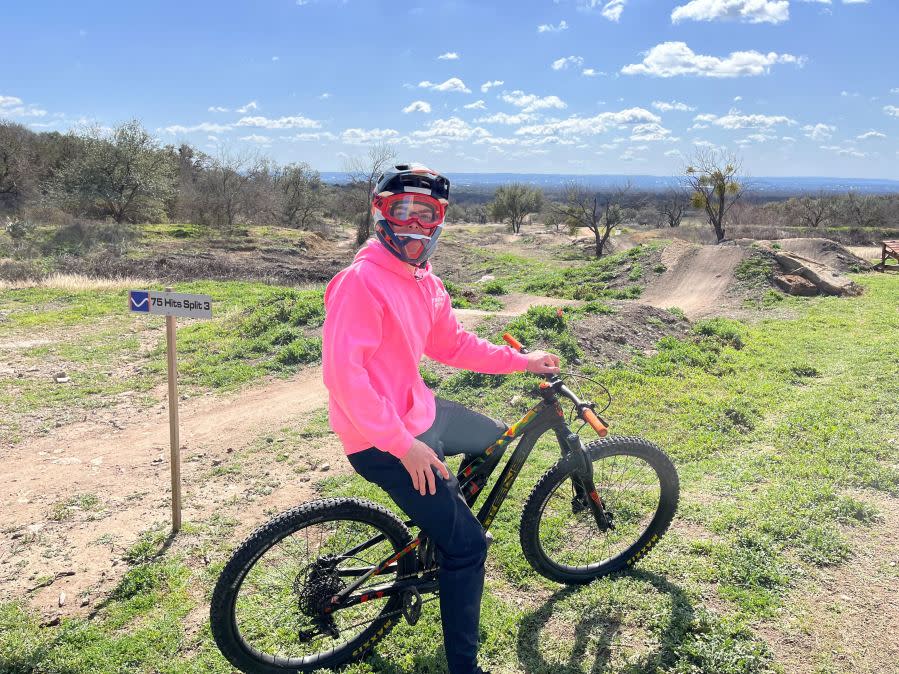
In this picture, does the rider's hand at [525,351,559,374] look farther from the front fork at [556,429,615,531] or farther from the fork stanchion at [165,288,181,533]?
the fork stanchion at [165,288,181,533]

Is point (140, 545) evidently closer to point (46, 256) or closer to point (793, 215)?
point (46, 256)

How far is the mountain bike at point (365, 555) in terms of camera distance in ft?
9.49

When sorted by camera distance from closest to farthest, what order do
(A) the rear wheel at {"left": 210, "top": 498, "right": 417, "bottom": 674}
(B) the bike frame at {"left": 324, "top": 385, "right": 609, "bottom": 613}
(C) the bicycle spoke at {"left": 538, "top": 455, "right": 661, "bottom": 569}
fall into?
(A) the rear wheel at {"left": 210, "top": 498, "right": 417, "bottom": 674} < (B) the bike frame at {"left": 324, "top": 385, "right": 609, "bottom": 613} < (C) the bicycle spoke at {"left": 538, "top": 455, "right": 661, "bottom": 569}

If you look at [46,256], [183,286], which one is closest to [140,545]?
[183,286]

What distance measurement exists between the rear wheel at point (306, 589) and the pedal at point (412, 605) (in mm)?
73

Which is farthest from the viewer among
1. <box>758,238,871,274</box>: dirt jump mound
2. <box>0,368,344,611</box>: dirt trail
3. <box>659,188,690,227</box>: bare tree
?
<box>659,188,690,227</box>: bare tree

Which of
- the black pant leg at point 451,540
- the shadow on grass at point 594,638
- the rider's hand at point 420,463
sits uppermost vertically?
the rider's hand at point 420,463

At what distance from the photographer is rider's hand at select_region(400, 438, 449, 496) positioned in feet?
8.07

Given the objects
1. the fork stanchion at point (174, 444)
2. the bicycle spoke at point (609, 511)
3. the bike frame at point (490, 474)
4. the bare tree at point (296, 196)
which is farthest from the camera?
the bare tree at point (296, 196)

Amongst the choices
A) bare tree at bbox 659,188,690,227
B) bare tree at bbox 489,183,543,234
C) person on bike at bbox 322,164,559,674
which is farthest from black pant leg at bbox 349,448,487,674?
bare tree at bbox 659,188,690,227

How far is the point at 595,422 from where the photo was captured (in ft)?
9.77

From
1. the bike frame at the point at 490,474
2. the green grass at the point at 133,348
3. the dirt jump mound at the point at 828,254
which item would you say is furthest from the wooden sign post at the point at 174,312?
the dirt jump mound at the point at 828,254

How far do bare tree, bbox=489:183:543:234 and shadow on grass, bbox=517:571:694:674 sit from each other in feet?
208

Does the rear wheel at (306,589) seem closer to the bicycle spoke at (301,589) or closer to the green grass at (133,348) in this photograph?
the bicycle spoke at (301,589)
